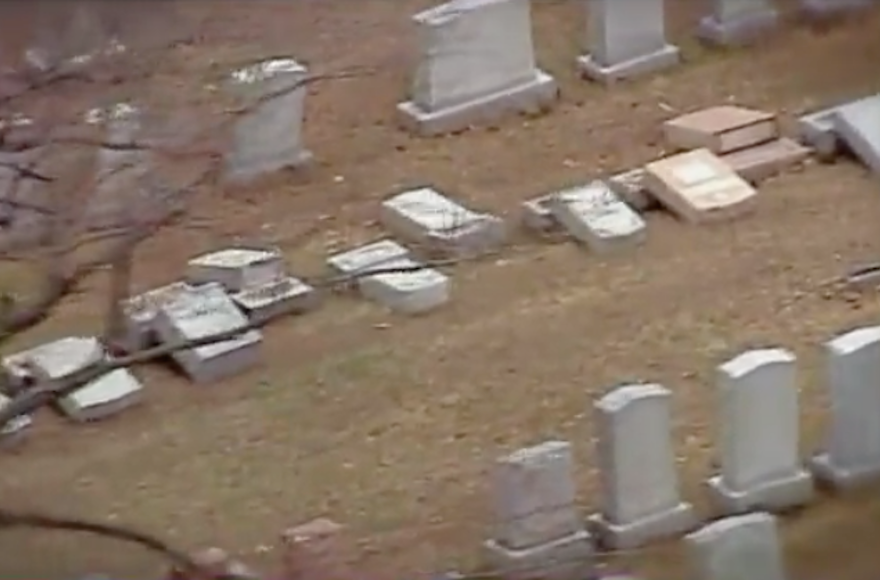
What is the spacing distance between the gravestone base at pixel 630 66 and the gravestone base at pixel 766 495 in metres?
1.44

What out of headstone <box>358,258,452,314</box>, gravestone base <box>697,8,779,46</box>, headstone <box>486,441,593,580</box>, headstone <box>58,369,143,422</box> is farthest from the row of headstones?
gravestone base <box>697,8,779,46</box>

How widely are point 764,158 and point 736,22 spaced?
623 mm

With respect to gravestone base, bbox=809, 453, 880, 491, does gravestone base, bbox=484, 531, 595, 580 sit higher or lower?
higher

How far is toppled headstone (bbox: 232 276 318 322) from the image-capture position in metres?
3.79

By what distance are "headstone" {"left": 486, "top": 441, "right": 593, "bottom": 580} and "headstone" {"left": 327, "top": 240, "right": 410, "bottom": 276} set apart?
654 mm

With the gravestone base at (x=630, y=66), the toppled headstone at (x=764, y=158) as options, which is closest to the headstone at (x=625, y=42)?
the gravestone base at (x=630, y=66)

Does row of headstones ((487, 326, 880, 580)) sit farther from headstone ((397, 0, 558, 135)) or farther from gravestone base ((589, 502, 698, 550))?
headstone ((397, 0, 558, 135))

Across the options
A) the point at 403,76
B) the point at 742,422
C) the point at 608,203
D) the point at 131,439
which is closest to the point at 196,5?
the point at 403,76

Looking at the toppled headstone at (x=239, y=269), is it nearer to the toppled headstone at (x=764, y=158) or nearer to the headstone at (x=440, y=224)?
the headstone at (x=440, y=224)

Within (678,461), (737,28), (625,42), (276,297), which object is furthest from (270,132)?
(678,461)

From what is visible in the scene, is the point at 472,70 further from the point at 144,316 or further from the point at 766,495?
the point at 766,495

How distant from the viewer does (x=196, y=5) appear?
529 cm

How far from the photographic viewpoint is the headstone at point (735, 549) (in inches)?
124

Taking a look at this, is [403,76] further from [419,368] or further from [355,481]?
[355,481]
